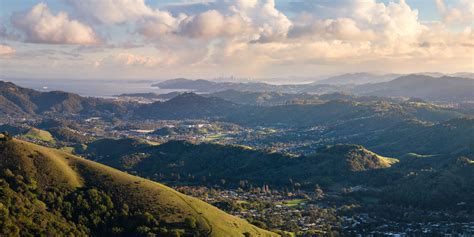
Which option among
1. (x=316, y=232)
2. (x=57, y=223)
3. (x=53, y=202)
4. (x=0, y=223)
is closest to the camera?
(x=0, y=223)

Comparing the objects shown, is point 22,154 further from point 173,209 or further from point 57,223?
point 173,209

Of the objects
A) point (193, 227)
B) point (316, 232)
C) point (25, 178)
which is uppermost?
point (25, 178)

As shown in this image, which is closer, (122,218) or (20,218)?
(20,218)

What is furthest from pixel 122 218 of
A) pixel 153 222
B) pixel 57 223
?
pixel 57 223

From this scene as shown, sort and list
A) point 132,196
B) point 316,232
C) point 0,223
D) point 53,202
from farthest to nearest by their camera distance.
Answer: point 316,232 < point 132,196 < point 53,202 < point 0,223

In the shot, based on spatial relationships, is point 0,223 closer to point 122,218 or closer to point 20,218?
point 20,218

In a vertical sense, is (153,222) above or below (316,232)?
above

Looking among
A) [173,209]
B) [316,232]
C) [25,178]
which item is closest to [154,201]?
[173,209]
